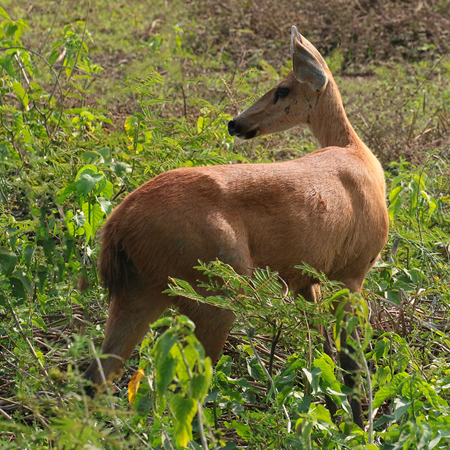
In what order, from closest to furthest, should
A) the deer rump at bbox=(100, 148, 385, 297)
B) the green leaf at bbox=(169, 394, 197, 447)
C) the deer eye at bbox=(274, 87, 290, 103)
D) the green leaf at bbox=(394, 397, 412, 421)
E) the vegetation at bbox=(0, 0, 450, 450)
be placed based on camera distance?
the green leaf at bbox=(169, 394, 197, 447) → the vegetation at bbox=(0, 0, 450, 450) → the green leaf at bbox=(394, 397, 412, 421) → the deer rump at bbox=(100, 148, 385, 297) → the deer eye at bbox=(274, 87, 290, 103)

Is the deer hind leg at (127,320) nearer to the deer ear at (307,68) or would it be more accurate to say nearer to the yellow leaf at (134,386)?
the yellow leaf at (134,386)

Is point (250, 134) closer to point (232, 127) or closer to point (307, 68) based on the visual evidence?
point (232, 127)

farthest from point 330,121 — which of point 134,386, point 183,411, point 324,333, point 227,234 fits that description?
point 183,411

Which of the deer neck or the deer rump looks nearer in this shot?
the deer rump

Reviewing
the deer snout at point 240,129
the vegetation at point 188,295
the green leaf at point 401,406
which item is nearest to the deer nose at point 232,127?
the deer snout at point 240,129

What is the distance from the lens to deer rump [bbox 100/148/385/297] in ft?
9.66

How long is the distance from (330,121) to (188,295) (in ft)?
7.28

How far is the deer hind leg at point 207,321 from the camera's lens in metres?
3.00

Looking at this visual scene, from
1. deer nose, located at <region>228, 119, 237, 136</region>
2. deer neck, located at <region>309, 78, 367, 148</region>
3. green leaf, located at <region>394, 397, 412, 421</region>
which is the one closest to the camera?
green leaf, located at <region>394, 397, 412, 421</region>

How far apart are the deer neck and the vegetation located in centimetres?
48

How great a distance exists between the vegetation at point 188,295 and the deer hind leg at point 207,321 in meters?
0.11

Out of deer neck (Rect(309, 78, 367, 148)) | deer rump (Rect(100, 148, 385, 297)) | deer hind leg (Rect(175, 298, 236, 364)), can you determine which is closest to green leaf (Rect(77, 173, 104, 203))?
deer rump (Rect(100, 148, 385, 297))

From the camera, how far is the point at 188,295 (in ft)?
8.16

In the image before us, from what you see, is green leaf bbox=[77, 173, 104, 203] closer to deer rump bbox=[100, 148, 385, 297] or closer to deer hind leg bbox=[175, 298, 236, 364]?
deer rump bbox=[100, 148, 385, 297]
